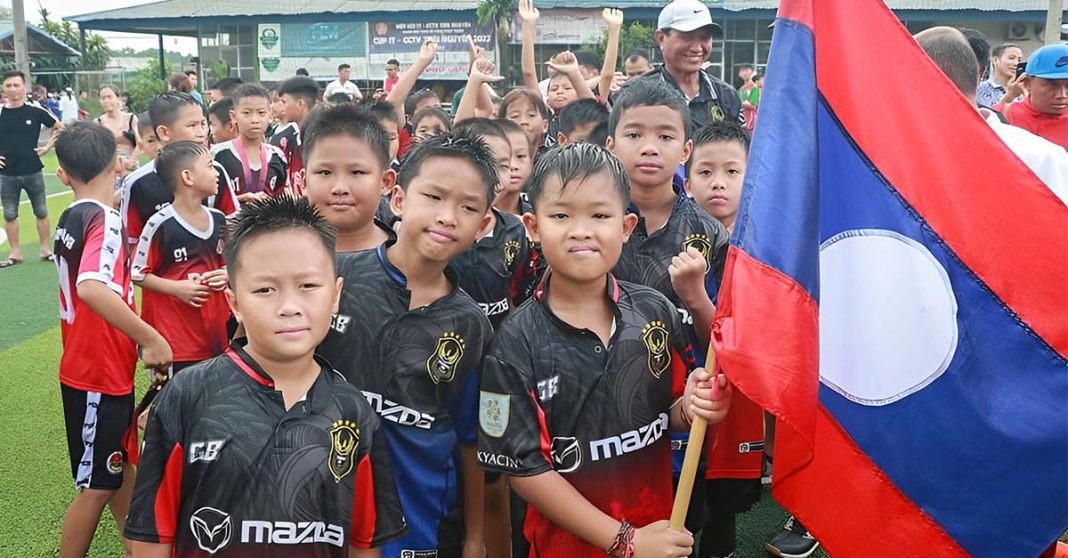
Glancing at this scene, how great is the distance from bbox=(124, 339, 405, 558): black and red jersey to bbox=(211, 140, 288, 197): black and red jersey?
3380 millimetres

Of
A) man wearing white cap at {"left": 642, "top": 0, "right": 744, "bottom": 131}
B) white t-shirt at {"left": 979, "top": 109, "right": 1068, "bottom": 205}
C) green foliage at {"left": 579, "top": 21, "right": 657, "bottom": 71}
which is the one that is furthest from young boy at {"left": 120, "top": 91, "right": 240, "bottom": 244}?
green foliage at {"left": 579, "top": 21, "right": 657, "bottom": 71}

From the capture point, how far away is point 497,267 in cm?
327

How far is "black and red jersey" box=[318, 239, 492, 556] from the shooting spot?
8.24 feet

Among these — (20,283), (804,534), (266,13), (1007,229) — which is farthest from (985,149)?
(266,13)

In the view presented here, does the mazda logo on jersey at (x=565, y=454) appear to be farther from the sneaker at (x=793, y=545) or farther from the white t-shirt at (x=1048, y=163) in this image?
the white t-shirt at (x=1048, y=163)

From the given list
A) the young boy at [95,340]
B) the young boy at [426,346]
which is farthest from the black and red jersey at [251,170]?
the young boy at [426,346]

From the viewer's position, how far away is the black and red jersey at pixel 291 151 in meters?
5.69

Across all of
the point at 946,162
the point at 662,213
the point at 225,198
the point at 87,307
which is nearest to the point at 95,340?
the point at 87,307

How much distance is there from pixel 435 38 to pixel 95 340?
106 feet

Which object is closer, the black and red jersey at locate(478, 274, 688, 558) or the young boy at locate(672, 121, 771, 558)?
the black and red jersey at locate(478, 274, 688, 558)

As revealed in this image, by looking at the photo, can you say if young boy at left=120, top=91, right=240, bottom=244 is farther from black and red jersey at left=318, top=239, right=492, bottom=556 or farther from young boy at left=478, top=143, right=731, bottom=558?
young boy at left=478, top=143, right=731, bottom=558

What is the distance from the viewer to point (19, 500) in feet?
13.9

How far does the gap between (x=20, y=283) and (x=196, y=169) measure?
21.0 ft

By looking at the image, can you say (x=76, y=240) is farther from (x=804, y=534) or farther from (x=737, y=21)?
(x=737, y=21)
